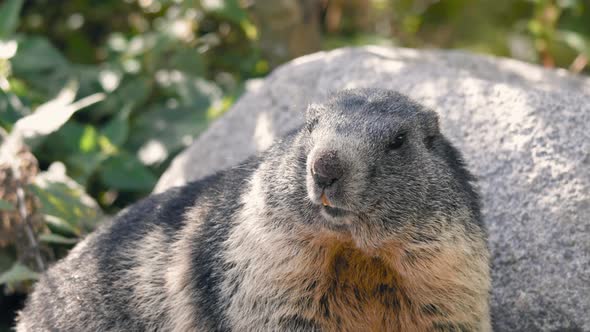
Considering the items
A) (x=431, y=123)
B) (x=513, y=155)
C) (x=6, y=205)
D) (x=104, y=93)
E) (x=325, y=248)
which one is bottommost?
Answer: (x=104, y=93)

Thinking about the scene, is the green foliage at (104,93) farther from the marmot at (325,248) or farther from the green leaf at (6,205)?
the marmot at (325,248)

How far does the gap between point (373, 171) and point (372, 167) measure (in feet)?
0.05

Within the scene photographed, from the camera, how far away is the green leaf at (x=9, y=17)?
5531 mm

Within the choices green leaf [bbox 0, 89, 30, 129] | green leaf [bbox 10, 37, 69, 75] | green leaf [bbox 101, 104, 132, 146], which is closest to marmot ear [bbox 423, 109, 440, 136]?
green leaf [bbox 101, 104, 132, 146]

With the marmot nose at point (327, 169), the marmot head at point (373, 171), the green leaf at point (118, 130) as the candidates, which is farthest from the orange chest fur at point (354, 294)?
the green leaf at point (118, 130)

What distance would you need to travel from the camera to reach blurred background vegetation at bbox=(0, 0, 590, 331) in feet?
16.0

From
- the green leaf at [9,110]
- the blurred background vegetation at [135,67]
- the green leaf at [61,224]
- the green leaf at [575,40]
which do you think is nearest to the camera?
the green leaf at [61,224]

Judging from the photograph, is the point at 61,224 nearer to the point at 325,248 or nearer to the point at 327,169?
the point at 325,248

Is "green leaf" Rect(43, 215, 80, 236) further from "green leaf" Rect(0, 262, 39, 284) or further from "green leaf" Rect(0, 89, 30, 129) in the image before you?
"green leaf" Rect(0, 89, 30, 129)

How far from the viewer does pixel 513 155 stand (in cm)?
410

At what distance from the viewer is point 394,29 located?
817cm

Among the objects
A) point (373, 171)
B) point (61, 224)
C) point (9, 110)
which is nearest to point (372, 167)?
point (373, 171)

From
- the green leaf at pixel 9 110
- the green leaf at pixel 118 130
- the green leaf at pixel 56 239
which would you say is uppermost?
the green leaf at pixel 9 110

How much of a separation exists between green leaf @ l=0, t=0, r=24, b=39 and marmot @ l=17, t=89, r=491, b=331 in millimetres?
2816
